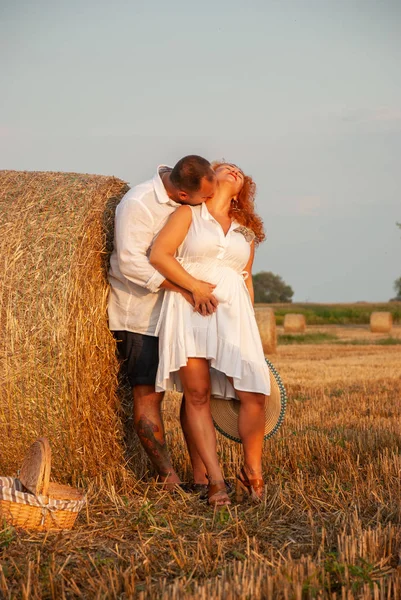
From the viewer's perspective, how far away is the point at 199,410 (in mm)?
5348

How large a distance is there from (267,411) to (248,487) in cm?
61

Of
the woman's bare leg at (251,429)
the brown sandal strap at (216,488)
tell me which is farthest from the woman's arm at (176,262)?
the brown sandal strap at (216,488)

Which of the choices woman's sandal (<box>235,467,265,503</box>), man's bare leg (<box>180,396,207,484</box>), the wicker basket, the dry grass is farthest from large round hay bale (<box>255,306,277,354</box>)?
the wicker basket

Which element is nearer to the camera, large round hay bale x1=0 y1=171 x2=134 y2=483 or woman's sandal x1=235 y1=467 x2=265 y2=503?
large round hay bale x1=0 y1=171 x2=134 y2=483

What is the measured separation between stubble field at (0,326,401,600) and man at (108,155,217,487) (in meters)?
0.41

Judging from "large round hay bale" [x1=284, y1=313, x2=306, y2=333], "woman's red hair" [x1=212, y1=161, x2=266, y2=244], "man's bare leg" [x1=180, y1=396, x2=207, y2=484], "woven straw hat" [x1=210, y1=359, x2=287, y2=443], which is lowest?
"man's bare leg" [x1=180, y1=396, x2=207, y2=484]

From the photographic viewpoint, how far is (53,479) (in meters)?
5.40

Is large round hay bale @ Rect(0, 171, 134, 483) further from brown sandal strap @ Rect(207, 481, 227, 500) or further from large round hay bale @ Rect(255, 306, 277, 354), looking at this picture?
large round hay bale @ Rect(255, 306, 277, 354)

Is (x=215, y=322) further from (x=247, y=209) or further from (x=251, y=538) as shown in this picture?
(x=251, y=538)

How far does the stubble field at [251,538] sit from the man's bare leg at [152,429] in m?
0.16

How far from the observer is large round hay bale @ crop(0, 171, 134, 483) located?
5184 millimetres

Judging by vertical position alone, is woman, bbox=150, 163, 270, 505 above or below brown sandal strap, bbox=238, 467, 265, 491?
above

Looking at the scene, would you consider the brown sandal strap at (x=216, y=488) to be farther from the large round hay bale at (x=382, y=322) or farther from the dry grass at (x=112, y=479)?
the large round hay bale at (x=382, y=322)

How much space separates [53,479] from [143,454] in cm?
91
